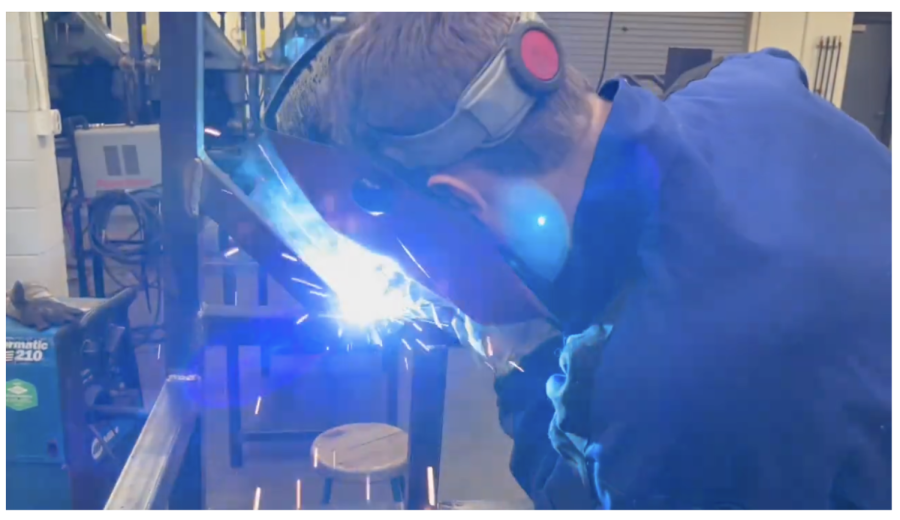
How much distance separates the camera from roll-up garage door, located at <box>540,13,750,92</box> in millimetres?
4227

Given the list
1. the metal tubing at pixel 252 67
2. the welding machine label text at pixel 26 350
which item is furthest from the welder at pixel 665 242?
the metal tubing at pixel 252 67

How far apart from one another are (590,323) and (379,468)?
0.93 m

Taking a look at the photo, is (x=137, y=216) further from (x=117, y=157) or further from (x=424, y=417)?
(x=424, y=417)

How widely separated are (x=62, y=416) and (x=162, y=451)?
2.57 feet

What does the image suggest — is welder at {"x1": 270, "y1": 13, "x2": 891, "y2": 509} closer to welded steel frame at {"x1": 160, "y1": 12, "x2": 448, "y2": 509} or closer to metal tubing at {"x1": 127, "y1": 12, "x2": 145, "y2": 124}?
welded steel frame at {"x1": 160, "y1": 12, "x2": 448, "y2": 509}

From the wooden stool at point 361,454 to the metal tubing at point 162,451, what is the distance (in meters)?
0.44

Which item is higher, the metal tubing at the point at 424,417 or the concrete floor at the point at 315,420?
the metal tubing at the point at 424,417

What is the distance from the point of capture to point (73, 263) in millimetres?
3582

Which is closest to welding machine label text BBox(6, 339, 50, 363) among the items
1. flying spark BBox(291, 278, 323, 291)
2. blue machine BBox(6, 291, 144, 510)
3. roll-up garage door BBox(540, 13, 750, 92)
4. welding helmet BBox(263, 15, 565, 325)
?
blue machine BBox(6, 291, 144, 510)

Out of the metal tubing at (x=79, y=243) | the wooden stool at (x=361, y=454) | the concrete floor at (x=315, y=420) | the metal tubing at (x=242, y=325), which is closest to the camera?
the metal tubing at (x=242, y=325)

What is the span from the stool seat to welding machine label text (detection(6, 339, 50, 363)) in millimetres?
604

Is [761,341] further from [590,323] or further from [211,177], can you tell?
[211,177]

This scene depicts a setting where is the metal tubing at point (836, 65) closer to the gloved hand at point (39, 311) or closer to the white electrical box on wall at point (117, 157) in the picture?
the white electrical box on wall at point (117, 157)

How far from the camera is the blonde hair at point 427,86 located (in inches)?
25.8
